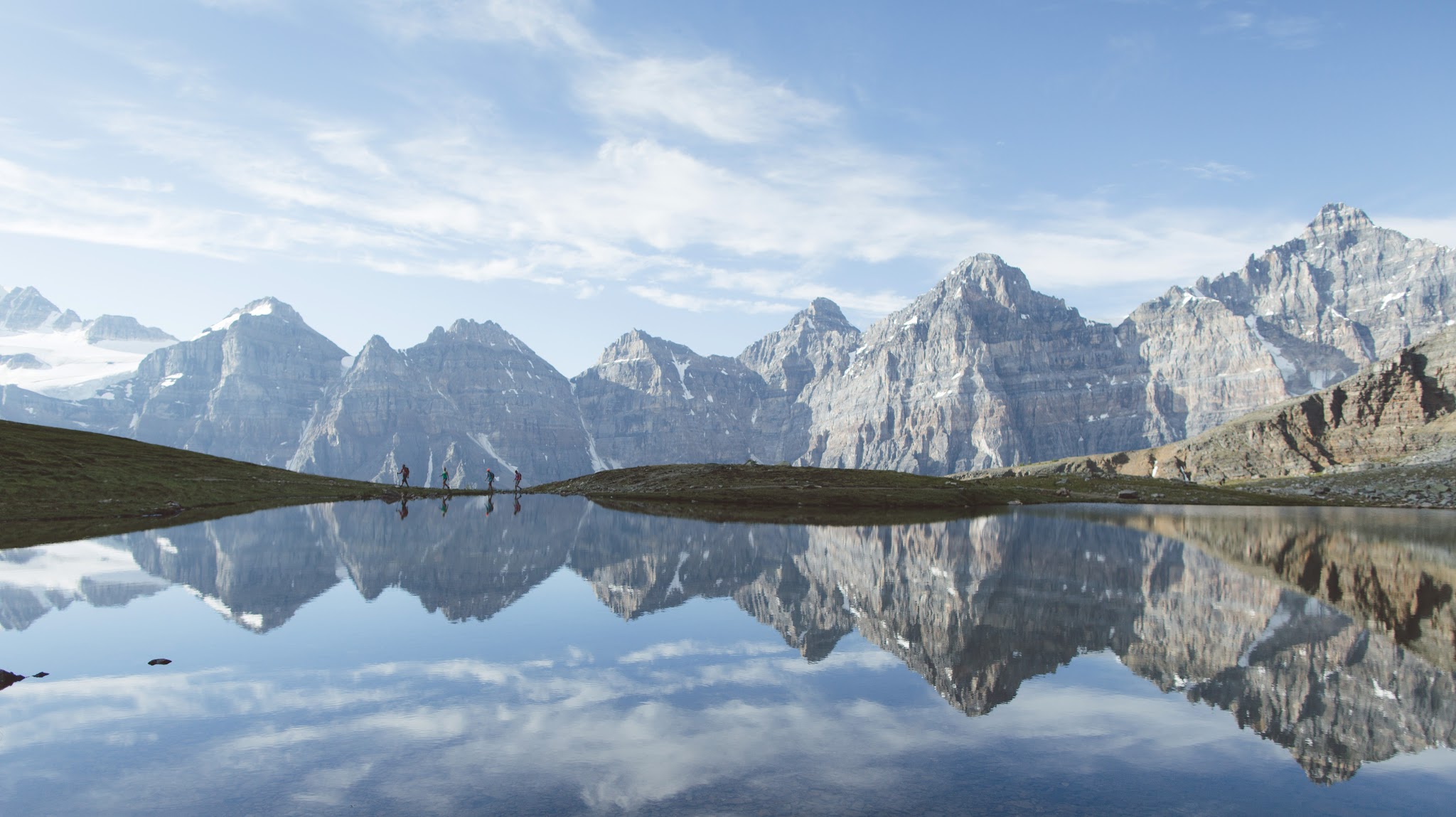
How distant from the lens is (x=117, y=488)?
63.4 metres

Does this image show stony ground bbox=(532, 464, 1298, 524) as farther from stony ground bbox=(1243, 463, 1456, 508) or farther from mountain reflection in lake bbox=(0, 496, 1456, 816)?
mountain reflection in lake bbox=(0, 496, 1456, 816)

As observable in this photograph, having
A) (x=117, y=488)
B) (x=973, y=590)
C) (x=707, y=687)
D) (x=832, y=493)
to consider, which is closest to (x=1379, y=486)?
(x=832, y=493)

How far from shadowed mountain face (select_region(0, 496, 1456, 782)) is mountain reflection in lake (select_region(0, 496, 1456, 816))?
0.18m

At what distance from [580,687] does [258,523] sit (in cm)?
4456

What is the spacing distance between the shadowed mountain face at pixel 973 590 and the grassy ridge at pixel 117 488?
6.25 meters

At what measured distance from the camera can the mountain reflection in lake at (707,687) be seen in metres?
12.9

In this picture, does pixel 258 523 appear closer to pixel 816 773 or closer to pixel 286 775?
pixel 286 775

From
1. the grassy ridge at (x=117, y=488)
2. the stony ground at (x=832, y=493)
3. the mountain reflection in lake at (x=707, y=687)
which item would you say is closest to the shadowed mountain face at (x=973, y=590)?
the mountain reflection in lake at (x=707, y=687)

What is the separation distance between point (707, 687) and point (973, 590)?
16.4 m

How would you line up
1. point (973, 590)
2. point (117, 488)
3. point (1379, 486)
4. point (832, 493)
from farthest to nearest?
point (1379, 486) < point (832, 493) < point (117, 488) < point (973, 590)

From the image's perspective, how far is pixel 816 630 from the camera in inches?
963

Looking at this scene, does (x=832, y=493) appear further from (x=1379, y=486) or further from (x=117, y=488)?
(x=1379, y=486)

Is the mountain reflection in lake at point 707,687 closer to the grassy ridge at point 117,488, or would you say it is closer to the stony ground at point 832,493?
the grassy ridge at point 117,488

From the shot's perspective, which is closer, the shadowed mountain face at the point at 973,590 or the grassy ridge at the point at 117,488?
the shadowed mountain face at the point at 973,590
